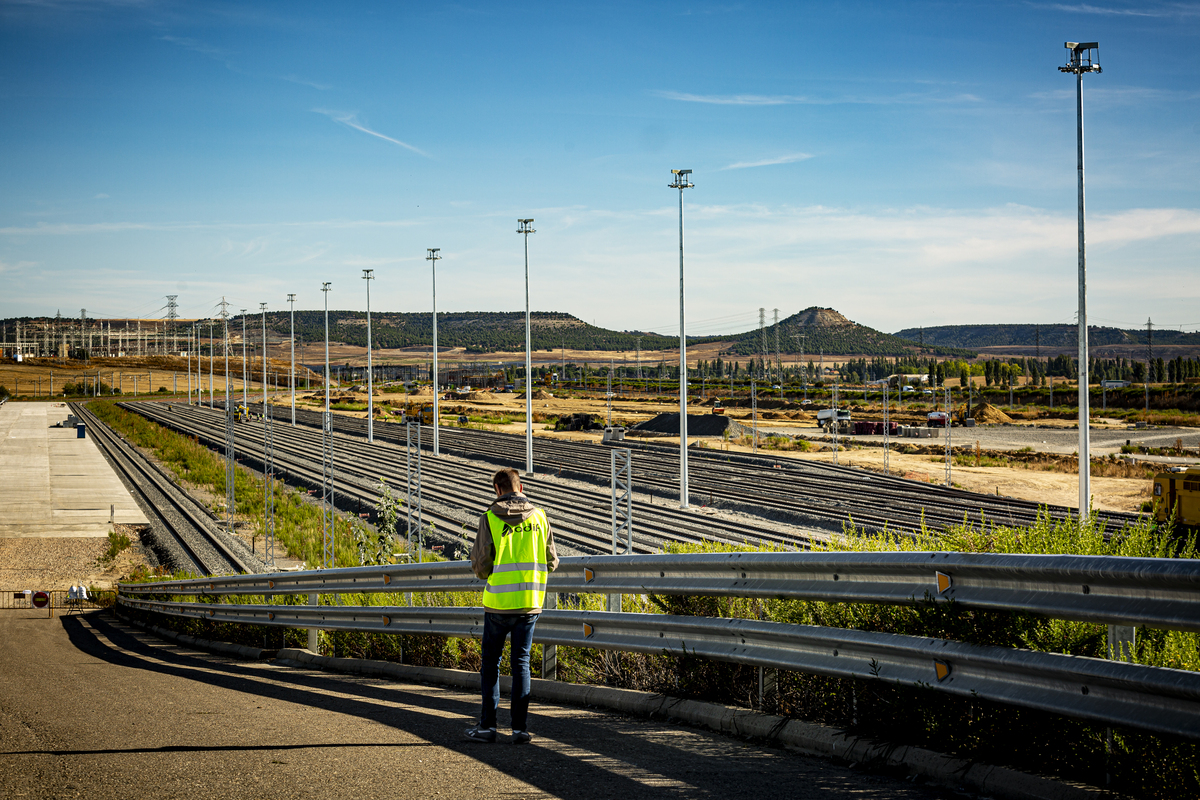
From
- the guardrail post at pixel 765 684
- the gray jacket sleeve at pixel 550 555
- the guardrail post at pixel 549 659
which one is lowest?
the guardrail post at pixel 549 659

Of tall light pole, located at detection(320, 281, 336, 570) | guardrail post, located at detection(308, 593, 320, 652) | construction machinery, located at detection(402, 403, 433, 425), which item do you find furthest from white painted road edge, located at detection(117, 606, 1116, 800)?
construction machinery, located at detection(402, 403, 433, 425)

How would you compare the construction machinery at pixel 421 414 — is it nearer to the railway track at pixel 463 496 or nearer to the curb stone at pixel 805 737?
the railway track at pixel 463 496

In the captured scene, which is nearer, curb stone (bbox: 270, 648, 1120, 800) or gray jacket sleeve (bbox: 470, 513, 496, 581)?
curb stone (bbox: 270, 648, 1120, 800)

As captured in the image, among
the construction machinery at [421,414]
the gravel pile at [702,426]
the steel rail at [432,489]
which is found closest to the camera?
the steel rail at [432,489]

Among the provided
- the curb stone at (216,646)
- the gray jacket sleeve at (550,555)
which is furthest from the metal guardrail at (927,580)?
the curb stone at (216,646)

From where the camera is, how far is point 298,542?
4325 cm

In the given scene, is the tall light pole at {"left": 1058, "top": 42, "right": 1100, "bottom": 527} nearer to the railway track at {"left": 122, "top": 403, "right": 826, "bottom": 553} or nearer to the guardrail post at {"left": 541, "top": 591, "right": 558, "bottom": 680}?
the railway track at {"left": 122, "top": 403, "right": 826, "bottom": 553}

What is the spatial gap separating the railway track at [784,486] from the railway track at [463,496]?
2.94 metres

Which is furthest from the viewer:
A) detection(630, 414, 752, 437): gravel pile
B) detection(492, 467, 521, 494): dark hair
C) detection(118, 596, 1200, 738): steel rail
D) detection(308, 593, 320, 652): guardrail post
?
detection(630, 414, 752, 437): gravel pile

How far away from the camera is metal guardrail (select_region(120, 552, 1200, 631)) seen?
376 cm

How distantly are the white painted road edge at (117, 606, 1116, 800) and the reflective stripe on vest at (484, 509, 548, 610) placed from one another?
3.25ft

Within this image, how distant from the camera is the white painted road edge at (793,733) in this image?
4117mm

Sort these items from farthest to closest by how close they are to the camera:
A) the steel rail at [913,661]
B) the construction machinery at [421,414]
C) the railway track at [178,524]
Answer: the construction machinery at [421,414] < the railway track at [178,524] < the steel rail at [913,661]

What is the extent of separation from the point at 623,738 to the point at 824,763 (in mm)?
1276
